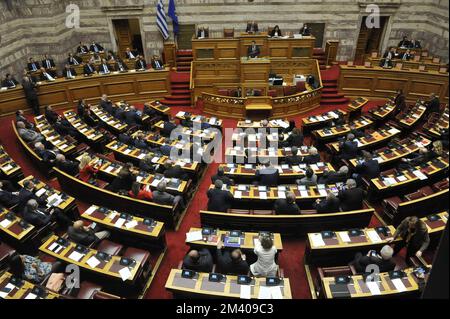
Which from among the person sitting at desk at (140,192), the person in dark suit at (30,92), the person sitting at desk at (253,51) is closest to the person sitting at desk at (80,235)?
the person sitting at desk at (140,192)

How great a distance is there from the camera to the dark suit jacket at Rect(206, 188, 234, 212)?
7.00 m

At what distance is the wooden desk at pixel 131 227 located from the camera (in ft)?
21.4

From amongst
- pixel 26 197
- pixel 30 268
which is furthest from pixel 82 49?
pixel 30 268

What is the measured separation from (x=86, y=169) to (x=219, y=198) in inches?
156

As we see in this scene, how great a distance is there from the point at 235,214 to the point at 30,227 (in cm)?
421

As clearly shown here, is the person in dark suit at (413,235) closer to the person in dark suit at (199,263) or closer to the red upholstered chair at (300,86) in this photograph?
the person in dark suit at (199,263)

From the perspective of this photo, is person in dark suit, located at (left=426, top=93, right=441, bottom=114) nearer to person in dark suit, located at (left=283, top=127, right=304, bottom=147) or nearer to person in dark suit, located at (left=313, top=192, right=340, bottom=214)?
person in dark suit, located at (left=283, top=127, right=304, bottom=147)

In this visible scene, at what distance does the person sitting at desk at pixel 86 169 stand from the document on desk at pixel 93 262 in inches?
128

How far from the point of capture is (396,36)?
51.8 ft

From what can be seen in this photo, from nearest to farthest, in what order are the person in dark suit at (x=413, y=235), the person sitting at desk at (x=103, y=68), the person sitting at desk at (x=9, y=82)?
1. the person in dark suit at (x=413, y=235)
2. the person sitting at desk at (x=9, y=82)
3. the person sitting at desk at (x=103, y=68)

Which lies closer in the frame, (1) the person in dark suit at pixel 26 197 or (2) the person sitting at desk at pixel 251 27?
(1) the person in dark suit at pixel 26 197

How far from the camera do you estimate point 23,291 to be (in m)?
5.32
